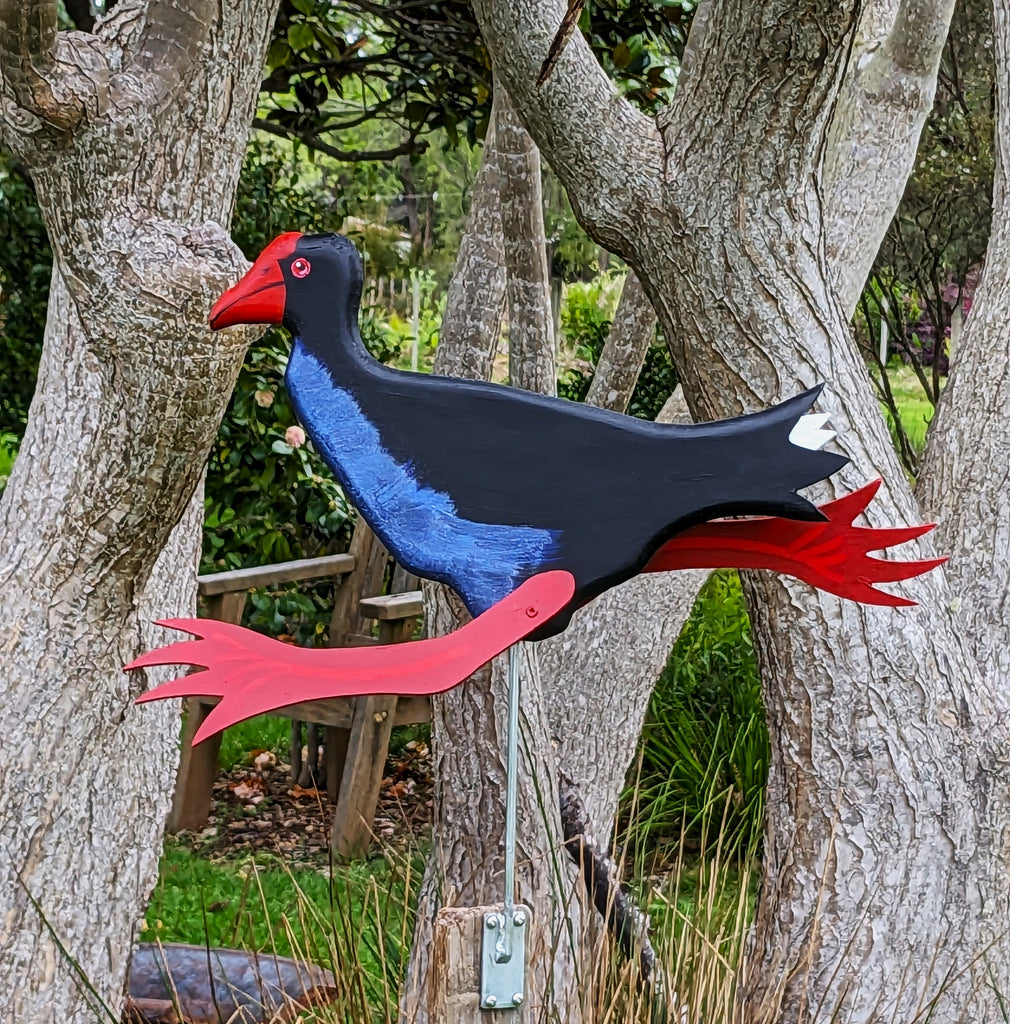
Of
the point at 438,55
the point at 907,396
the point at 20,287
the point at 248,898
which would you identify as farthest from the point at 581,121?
the point at 907,396

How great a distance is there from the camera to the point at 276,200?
525cm

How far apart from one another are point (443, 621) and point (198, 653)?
1341mm

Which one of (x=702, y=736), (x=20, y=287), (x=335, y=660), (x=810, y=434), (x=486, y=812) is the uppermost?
(x=20, y=287)

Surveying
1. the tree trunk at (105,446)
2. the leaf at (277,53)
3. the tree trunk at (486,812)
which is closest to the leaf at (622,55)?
the leaf at (277,53)

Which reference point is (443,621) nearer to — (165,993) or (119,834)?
(119,834)

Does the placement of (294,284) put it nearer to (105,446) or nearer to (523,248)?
(105,446)

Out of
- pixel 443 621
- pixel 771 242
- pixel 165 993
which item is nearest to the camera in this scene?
pixel 771 242

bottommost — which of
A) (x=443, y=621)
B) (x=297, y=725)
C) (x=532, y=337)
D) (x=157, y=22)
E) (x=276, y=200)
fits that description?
(x=297, y=725)

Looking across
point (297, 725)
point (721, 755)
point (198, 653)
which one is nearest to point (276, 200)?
point (297, 725)

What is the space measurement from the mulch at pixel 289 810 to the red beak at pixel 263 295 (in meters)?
3.18

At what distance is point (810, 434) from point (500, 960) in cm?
82

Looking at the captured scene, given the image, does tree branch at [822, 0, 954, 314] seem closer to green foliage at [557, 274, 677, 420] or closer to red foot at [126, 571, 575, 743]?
green foliage at [557, 274, 677, 420]

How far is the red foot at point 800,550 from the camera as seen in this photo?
1617 mm

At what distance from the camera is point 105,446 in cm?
205
